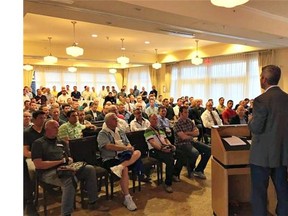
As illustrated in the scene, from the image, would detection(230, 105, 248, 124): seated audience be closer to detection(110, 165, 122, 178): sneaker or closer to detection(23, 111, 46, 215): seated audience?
detection(110, 165, 122, 178): sneaker

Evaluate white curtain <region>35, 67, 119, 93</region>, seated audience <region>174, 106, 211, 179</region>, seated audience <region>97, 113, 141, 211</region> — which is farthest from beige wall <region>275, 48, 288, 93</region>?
white curtain <region>35, 67, 119, 93</region>

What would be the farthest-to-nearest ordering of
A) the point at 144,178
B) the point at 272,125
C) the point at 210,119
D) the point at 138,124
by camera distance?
the point at 210,119 < the point at 138,124 < the point at 144,178 < the point at 272,125

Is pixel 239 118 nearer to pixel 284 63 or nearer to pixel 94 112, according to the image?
pixel 94 112

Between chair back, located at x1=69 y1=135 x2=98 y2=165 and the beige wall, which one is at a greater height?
the beige wall

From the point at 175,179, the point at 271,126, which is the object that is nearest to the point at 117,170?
the point at 175,179

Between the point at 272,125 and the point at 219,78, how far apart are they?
9.09 meters

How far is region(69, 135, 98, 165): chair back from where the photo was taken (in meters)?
3.61

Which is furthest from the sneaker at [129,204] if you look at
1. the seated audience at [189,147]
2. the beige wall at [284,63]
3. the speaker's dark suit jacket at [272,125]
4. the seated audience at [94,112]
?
the beige wall at [284,63]

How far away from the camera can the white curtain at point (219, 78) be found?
9.89 m

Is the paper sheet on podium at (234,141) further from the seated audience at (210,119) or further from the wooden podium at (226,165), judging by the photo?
the seated audience at (210,119)

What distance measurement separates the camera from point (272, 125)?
229 centimetres

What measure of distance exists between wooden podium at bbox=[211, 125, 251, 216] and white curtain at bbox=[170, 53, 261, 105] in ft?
23.7
